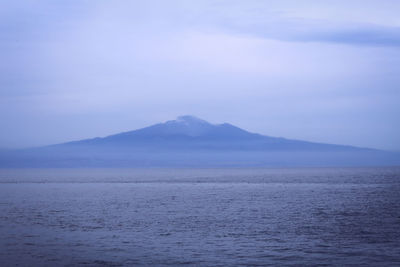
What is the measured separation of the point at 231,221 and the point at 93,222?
936 centimetres

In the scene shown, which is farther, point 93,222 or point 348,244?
point 93,222

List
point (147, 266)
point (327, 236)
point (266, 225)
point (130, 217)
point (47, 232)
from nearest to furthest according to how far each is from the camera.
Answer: point (147, 266)
point (327, 236)
point (47, 232)
point (266, 225)
point (130, 217)

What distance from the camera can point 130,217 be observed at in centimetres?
3784

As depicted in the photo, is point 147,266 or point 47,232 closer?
point 147,266

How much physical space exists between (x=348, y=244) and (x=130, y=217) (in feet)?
58.9

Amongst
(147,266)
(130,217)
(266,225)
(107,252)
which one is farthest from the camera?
(130,217)

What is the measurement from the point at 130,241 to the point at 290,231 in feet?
30.8

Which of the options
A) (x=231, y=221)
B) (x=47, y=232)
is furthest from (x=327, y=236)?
(x=47, y=232)

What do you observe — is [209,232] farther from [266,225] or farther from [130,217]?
[130,217]

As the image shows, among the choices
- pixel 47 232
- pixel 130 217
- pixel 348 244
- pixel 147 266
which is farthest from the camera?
pixel 130 217

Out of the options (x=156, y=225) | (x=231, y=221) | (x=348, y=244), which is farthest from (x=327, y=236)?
(x=156, y=225)

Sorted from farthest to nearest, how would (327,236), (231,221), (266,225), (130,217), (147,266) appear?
1. (130,217)
2. (231,221)
3. (266,225)
4. (327,236)
5. (147,266)

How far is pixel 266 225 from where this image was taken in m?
32.5

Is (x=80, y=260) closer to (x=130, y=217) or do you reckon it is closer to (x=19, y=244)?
(x=19, y=244)
